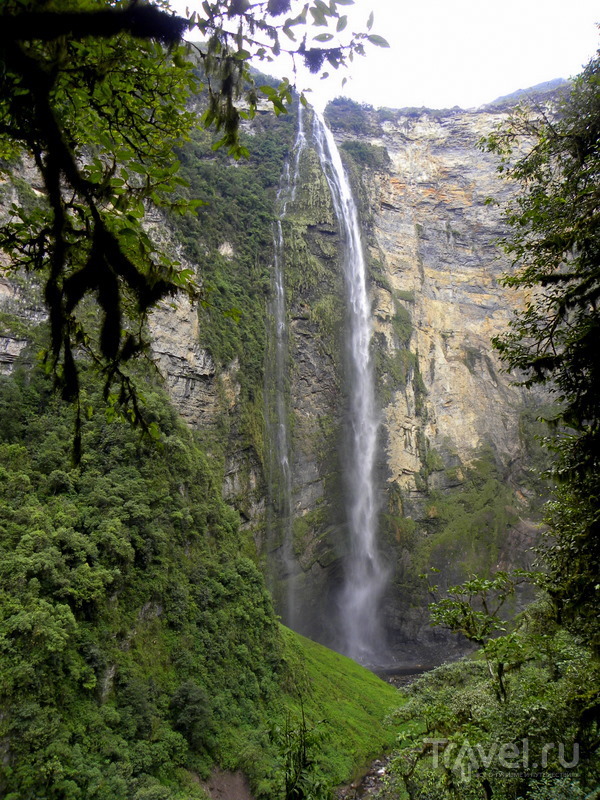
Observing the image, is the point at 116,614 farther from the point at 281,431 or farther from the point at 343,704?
the point at 281,431

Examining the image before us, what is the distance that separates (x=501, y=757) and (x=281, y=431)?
19.6 meters

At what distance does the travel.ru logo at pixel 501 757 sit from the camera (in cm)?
468

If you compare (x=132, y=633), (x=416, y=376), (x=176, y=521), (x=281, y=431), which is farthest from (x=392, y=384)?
(x=132, y=633)

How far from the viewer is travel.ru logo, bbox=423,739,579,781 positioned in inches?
184

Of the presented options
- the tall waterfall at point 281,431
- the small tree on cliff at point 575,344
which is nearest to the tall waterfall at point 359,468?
the tall waterfall at point 281,431

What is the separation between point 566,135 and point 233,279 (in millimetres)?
21635

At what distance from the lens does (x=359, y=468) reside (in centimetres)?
2733

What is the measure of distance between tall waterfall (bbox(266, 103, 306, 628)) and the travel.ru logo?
17583 millimetres

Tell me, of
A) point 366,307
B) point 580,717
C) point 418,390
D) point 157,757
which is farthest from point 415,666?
point 580,717

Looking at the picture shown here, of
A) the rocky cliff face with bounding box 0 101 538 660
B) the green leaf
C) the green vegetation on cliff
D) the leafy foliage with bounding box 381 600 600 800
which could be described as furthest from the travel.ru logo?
the rocky cliff face with bounding box 0 101 538 660

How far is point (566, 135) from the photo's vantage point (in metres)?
4.71

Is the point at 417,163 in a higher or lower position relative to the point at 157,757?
higher

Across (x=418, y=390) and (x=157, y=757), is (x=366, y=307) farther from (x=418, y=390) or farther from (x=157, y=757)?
(x=157, y=757)

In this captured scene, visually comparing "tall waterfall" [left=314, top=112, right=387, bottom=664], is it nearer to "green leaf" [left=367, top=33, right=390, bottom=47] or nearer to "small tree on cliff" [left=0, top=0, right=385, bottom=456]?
"small tree on cliff" [left=0, top=0, right=385, bottom=456]
